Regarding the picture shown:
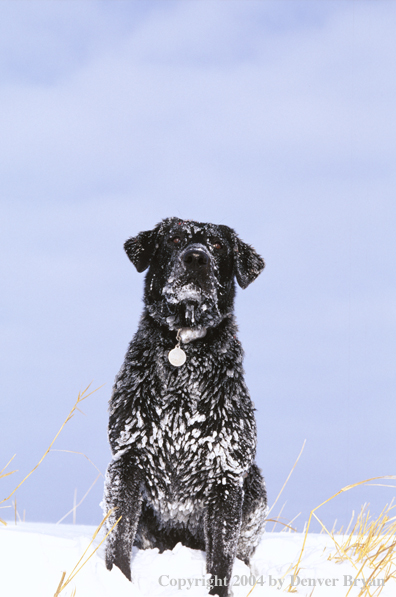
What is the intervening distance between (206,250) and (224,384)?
36.6 inches

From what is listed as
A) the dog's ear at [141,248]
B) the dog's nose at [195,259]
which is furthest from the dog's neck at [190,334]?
the dog's ear at [141,248]

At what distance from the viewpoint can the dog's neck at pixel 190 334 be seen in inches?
158

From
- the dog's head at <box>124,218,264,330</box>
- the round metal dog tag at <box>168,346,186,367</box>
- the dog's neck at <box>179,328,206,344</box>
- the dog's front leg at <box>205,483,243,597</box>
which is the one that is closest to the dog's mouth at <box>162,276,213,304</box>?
the dog's head at <box>124,218,264,330</box>

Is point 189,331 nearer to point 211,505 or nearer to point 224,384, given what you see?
point 224,384

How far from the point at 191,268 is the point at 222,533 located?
67.6 inches

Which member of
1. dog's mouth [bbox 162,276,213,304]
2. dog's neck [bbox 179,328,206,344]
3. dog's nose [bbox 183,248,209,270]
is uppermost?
dog's nose [bbox 183,248,209,270]

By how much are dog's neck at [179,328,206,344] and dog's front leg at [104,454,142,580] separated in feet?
2.85

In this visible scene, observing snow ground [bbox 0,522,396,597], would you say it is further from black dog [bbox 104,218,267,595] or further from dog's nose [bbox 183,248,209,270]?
dog's nose [bbox 183,248,209,270]

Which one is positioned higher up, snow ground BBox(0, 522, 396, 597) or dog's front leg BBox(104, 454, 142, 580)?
dog's front leg BBox(104, 454, 142, 580)

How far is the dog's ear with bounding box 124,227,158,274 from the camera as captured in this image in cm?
424

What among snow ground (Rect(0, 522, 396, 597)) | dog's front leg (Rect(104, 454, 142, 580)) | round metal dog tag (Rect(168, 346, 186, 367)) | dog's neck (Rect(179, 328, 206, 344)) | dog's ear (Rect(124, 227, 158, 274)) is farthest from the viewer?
dog's ear (Rect(124, 227, 158, 274))

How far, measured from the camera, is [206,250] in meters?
4.03

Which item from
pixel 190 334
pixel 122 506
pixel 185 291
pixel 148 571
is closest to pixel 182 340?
pixel 190 334

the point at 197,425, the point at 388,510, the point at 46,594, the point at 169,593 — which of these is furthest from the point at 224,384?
the point at 388,510
